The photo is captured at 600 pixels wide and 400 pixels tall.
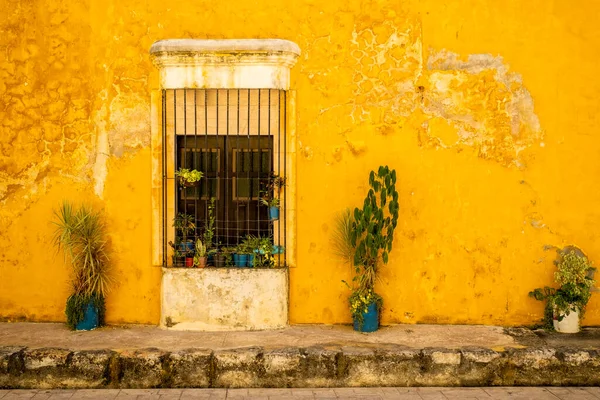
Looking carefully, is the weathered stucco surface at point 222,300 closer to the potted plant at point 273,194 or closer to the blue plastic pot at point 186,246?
the blue plastic pot at point 186,246

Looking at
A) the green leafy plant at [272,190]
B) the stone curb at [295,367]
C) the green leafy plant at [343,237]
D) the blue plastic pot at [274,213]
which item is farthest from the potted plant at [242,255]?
the stone curb at [295,367]

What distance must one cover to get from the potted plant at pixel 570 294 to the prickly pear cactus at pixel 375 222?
182cm

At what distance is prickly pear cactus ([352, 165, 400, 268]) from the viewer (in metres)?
7.00

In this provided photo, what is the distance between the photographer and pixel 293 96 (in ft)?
24.4

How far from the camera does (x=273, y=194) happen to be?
754 cm

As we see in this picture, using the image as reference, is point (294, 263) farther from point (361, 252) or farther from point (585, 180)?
point (585, 180)

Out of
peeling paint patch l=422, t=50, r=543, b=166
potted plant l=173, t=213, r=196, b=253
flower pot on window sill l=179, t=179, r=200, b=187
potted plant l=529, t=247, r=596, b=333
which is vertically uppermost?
peeling paint patch l=422, t=50, r=543, b=166

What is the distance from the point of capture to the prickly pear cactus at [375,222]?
23.0 ft

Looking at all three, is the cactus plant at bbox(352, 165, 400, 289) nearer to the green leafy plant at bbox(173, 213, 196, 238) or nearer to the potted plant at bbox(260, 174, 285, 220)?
the potted plant at bbox(260, 174, 285, 220)

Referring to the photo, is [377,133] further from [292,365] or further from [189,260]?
[292,365]

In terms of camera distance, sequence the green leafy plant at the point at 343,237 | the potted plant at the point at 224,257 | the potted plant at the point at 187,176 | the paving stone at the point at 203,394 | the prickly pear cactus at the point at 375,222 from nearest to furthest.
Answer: the paving stone at the point at 203,394
the prickly pear cactus at the point at 375,222
the green leafy plant at the point at 343,237
the potted plant at the point at 187,176
the potted plant at the point at 224,257

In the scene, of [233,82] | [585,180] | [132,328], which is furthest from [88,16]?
[585,180]

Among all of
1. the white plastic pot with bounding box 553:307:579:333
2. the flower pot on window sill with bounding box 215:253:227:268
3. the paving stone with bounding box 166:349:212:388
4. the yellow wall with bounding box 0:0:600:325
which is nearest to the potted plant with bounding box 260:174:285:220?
the yellow wall with bounding box 0:0:600:325

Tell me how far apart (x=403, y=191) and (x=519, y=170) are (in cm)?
130
